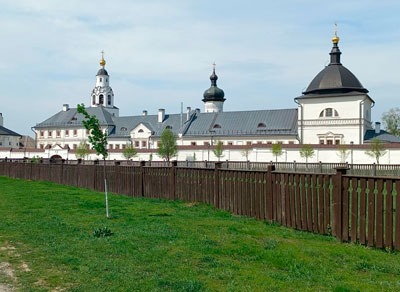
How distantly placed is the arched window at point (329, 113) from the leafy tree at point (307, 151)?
1457 centimetres

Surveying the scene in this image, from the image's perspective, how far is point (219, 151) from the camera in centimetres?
4878

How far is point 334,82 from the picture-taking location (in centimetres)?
5634

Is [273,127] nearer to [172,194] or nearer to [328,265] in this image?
[172,194]

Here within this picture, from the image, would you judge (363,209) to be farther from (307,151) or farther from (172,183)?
(307,151)

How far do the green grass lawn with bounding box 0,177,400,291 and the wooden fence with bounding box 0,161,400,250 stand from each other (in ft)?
1.02

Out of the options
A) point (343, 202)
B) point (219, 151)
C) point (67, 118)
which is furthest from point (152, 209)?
point (67, 118)

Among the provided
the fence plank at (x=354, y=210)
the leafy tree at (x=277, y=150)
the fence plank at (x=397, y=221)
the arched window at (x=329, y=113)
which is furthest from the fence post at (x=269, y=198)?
the arched window at (x=329, y=113)

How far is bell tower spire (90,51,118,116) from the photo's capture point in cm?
9381

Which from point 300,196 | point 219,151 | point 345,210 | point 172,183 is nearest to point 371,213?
point 345,210

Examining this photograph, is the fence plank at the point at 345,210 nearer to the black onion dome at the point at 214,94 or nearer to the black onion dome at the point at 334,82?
the black onion dome at the point at 334,82

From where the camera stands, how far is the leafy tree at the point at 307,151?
137ft

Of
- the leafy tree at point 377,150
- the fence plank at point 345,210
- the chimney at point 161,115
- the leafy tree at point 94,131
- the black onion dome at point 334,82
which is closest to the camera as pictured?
the fence plank at point 345,210

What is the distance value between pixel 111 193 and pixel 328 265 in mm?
12444

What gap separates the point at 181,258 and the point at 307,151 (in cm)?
3673
